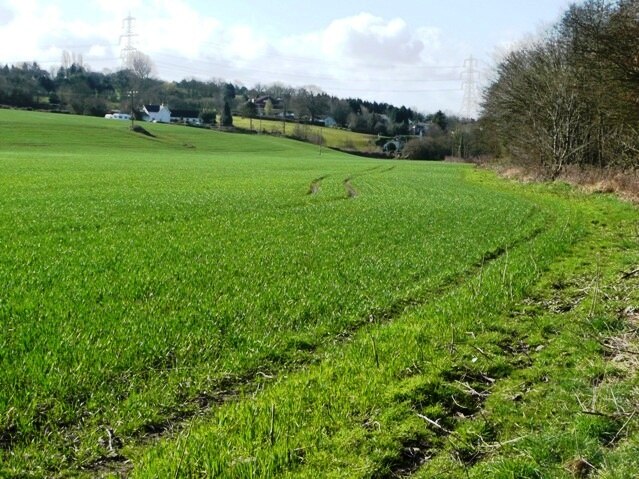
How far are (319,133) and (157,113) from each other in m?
56.9

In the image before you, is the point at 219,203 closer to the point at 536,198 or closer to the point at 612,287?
the point at 612,287

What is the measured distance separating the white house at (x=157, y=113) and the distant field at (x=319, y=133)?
21441 millimetres

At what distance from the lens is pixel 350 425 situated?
5824mm

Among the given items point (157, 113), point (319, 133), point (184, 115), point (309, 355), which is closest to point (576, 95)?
point (309, 355)

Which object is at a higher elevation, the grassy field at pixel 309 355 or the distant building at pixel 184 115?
the distant building at pixel 184 115

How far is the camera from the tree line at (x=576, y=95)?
98.0ft

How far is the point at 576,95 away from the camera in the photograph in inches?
1777

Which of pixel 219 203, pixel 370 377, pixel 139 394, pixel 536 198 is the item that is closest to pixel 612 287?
pixel 370 377

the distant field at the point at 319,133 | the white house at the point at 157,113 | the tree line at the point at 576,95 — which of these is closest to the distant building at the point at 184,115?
the white house at the point at 157,113

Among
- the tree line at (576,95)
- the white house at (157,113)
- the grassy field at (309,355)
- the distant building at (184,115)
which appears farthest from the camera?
the distant building at (184,115)

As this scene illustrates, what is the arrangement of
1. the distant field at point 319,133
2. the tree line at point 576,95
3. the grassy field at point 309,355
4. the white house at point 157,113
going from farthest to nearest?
the white house at point 157,113 → the distant field at point 319,133 → the tree line at point 576,95 → the grassy field at point 309,355

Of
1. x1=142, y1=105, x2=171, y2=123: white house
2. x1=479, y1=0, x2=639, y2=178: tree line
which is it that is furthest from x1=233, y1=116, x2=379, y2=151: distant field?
x1=479, y1=0, x2=639, y2=178: tree line

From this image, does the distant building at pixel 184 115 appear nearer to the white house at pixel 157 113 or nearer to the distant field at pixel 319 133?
the white house at pixel 157 113

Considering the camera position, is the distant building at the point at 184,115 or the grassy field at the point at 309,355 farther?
the distant building at the point at 184,115
